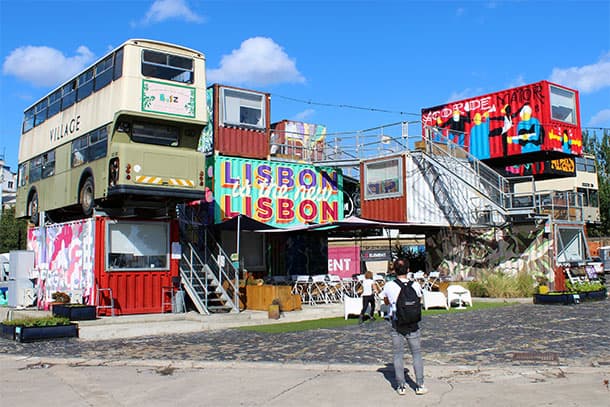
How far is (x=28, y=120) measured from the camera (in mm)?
23609

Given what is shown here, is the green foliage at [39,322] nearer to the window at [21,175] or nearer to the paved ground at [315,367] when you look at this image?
the paved ground at [315,367]

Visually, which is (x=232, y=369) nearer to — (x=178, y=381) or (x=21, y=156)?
(x=178, y=381)

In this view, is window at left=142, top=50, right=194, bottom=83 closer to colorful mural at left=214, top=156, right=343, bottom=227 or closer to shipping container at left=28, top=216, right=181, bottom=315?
shipping container at left=28, top=216, right=181, bottom=315

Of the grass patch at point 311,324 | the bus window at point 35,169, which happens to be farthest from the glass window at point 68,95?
the grass patch at point 311,324

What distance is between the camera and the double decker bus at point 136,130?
16.8m

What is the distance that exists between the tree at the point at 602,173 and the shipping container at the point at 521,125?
3008 cm

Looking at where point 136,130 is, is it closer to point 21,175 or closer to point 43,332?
point 43,332

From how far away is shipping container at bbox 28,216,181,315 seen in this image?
18391 mm

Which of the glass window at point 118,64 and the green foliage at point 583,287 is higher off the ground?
the glass window at point 118,64

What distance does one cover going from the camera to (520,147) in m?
28.6

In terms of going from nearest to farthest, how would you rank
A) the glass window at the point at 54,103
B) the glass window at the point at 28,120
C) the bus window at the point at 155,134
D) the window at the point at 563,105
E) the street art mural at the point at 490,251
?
the bus window at the point at 155,134
the glass window at the point at 54,103
the glass window at the point at 28,120
the street art mural at the point at 490,251
the window at the point at 563,105

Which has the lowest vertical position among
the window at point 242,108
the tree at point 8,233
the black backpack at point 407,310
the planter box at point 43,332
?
the planter box at point 43,332

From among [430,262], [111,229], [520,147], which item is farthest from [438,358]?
[520,147]

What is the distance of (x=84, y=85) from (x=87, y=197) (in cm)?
341
